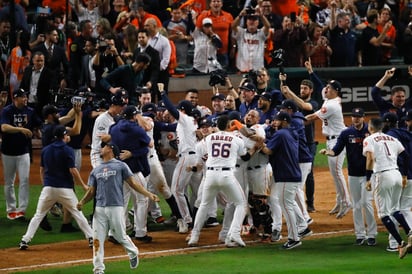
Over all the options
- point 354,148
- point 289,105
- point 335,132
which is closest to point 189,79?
point 335,132

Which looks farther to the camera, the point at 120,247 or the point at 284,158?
the point at 120,247

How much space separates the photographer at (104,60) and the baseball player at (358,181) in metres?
5.16

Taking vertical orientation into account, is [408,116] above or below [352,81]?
below

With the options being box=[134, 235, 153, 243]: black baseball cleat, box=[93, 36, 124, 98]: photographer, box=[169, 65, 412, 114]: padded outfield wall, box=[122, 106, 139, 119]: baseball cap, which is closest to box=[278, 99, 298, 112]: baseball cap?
box=[122, 106, 139, 119]: baseball cap

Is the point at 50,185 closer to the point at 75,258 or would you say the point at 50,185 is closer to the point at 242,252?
the point at 75,258

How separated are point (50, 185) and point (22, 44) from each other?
680 centimetres

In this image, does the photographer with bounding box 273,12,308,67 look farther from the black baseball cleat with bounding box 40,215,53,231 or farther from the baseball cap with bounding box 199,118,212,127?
the black baseball cleat with bounding box 40,215,53,231

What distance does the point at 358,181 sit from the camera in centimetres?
1595

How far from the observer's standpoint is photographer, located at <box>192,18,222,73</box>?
74.3ft

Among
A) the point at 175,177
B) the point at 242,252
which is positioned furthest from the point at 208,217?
the point at 242,252

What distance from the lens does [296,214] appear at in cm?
1616

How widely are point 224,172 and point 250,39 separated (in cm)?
795

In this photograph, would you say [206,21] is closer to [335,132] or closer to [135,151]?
[335,132]

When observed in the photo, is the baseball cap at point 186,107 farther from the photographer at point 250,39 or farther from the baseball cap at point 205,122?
the photographer at point 250,39
